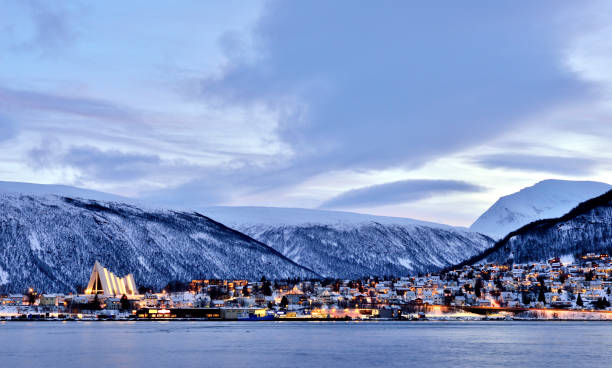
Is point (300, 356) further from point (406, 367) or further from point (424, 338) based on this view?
point (424, 338)

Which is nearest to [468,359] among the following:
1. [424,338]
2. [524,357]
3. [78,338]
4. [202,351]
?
[524,357]

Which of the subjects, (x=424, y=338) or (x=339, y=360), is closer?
(x=339, y=360)

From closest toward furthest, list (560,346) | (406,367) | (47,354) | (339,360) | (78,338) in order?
(406,367) < (339,360) < (47,354) < (560,346) < (78,338)

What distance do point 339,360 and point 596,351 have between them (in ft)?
128

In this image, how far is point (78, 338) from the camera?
6186 inches

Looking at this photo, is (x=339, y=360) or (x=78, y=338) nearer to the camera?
(x=339, y=360)

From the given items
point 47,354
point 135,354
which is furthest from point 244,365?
point 47,354

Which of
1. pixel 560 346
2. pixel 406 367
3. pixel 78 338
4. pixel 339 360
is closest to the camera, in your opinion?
pixel 406 367

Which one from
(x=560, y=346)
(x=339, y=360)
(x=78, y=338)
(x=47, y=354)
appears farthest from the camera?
(x=78, y=338)

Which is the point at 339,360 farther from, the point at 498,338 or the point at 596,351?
the point at 498,338

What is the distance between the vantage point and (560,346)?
440 feet

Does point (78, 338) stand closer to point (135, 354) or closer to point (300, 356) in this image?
point (135, 354)

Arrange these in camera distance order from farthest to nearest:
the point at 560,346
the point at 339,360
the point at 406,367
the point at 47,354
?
1. the point at 560,346
2. the point at 47,354
3. the point at 339,360
4. the point at 406,367

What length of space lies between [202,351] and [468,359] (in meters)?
36.6
